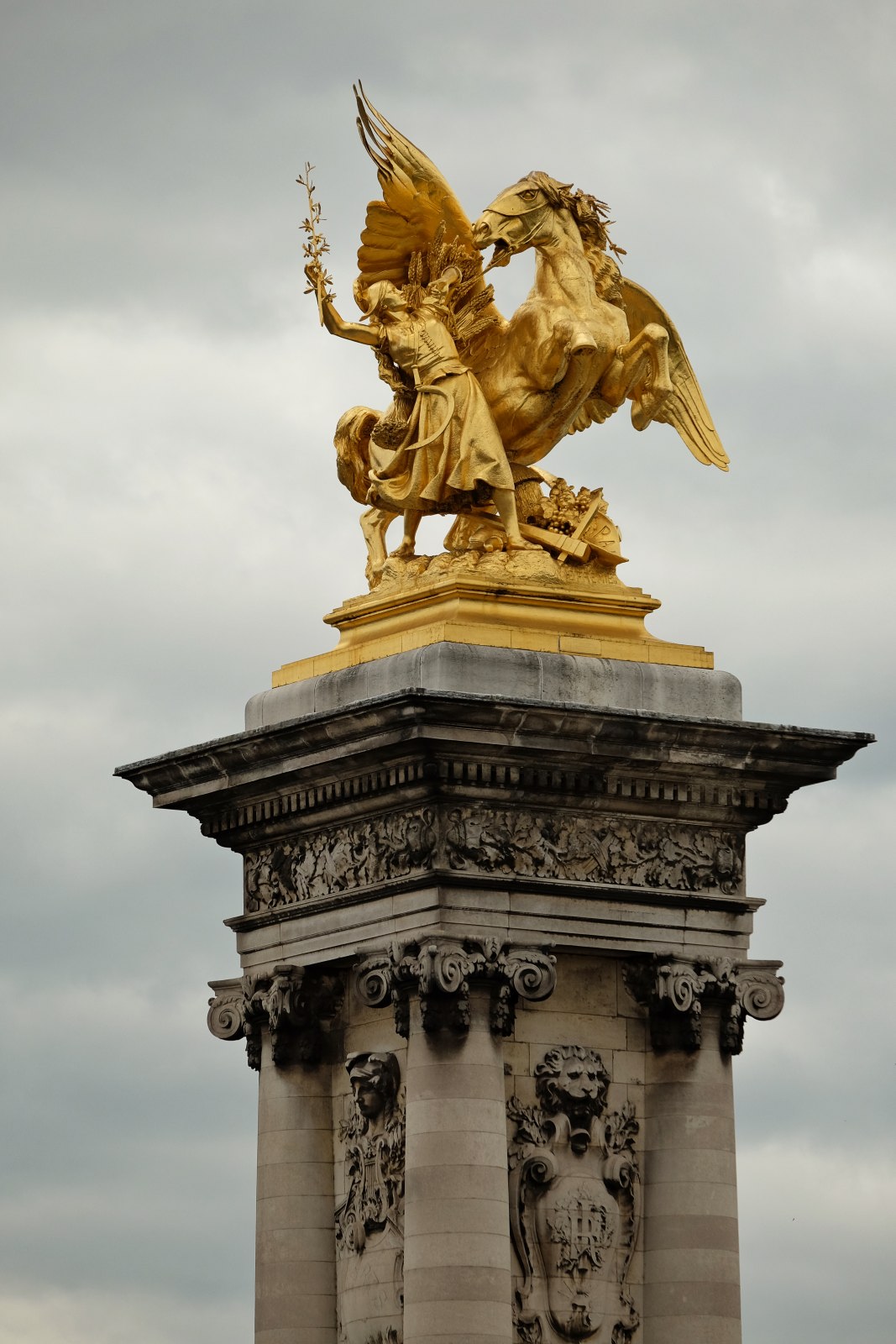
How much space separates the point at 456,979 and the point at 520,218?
21.5 ft

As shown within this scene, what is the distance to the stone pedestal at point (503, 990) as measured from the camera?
115 ft

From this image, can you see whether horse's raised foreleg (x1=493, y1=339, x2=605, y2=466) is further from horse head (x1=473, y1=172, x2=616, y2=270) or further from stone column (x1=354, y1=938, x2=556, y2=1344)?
stone column (x1=354, y1=938, x2=556, y2=1344)

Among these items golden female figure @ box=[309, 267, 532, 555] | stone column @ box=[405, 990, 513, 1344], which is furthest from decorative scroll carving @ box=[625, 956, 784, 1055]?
golden female figure @ box=[309, 267, 532, 555]

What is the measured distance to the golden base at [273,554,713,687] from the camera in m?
36.1

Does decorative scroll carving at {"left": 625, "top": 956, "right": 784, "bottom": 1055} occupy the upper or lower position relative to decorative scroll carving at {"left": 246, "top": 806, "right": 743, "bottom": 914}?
lower

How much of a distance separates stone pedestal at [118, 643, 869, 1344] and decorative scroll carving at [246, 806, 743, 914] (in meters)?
0.02

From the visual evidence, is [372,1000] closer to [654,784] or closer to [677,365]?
[654,784]

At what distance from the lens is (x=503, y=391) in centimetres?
3734

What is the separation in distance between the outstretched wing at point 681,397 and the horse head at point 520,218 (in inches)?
41.8

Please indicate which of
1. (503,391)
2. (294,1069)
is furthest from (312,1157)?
(503,391)

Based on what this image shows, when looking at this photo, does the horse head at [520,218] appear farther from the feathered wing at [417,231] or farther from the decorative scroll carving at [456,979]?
the decorative scroll carving at [456,979]

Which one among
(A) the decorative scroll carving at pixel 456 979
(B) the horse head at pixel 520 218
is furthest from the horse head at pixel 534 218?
(A) the decorative scroll carving at pixel 456 979

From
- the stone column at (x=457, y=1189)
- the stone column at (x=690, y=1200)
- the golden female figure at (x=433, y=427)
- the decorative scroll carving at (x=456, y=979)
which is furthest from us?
the golden female figure at (x=433, y=427)

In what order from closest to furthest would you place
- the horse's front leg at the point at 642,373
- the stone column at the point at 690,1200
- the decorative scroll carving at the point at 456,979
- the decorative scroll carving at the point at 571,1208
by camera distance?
1. the decorative scroll carving at the point at 456,979
2. the decorative scroll carving at the point at 571,1208
3. the stone column at the point at 690,1200
4. the horse's front leg at the point at 642,373
